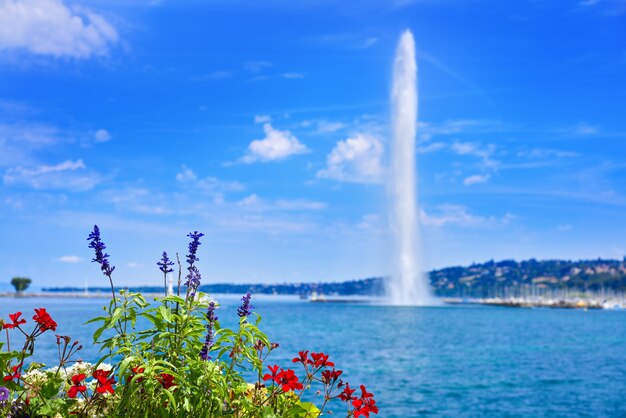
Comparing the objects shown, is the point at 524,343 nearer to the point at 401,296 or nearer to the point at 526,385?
the point at 526,385

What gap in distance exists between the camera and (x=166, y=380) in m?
4.27

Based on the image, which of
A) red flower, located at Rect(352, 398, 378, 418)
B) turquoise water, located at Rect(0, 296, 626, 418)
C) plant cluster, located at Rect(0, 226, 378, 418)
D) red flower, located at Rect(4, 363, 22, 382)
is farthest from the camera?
turquoise water, located at Rect(0, 296, 626, 418)

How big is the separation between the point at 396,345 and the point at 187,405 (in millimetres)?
62082

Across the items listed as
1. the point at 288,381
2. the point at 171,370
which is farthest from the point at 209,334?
the point at 288,381

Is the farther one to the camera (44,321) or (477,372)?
(477,372)

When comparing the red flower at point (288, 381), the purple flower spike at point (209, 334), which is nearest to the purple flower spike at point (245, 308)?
the purple flower spike at point (209, 334)

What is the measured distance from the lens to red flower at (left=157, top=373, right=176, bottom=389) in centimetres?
423

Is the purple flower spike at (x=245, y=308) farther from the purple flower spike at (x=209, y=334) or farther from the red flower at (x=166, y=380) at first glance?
the red flower at (x=166, y=380)

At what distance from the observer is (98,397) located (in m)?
4.61

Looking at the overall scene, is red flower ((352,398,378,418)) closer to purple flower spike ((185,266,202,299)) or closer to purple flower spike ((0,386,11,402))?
purple flower spike ((185,266,202,299))

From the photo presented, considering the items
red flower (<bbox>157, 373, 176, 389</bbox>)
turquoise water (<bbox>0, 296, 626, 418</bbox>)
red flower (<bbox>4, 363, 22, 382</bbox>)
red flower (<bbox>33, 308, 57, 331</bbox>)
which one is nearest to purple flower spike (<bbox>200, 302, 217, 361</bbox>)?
red flower (<bbox>157, 373, 176, 389</bbox>)

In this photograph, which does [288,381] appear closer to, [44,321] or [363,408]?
[363,408]

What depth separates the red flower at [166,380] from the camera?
423 cm

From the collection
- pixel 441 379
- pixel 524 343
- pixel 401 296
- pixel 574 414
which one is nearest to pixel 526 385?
pixel 441 379
